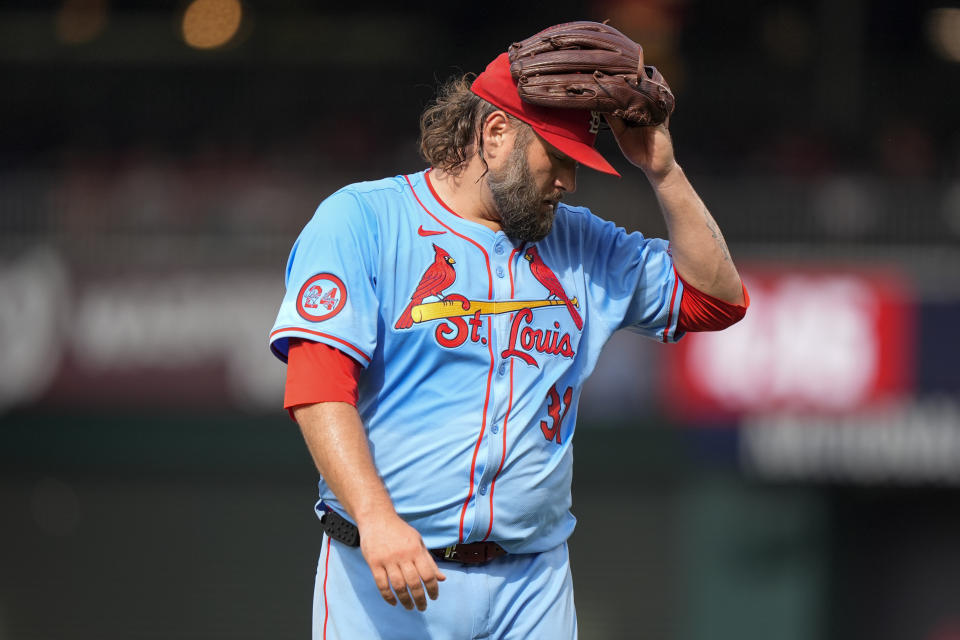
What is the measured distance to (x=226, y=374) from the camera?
872 cm

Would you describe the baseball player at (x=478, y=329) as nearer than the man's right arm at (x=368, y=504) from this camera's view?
No

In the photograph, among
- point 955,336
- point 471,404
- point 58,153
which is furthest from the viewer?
point 58,153

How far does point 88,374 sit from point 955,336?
608cm

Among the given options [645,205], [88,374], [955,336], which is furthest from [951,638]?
[88,374]

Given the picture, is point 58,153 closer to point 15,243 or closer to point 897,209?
point 15,243

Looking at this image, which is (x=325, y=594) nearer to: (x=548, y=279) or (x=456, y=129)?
(x=548, y=279)

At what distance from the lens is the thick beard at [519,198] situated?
2598 millimetres

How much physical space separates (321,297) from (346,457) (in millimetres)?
329

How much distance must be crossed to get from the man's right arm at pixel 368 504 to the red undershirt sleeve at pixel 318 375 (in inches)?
0.8

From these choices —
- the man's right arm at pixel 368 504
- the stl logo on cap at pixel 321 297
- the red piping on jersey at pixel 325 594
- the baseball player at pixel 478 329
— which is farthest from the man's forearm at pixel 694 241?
the red piping on jersey at pixel 325 594

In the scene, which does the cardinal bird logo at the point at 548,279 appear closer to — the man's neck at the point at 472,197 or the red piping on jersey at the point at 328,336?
the man's neck at the point at 472,197

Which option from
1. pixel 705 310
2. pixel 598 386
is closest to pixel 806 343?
pixel 598 386

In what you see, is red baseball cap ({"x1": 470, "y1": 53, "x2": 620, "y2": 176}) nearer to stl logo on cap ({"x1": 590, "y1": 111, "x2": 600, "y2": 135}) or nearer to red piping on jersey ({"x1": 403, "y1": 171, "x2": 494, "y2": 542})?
stl logo on cap ({"x1": 590, "y1": 111, "x2": 600, "y2": 135})

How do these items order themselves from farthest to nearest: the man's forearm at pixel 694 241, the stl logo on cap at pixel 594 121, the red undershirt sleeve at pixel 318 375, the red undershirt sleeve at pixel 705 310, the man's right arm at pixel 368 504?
1. the red undershirt sleeve at pixel 705 310
2. the man's forearm at pixel 694 241
3. the stl logo on cap at pixel 594 121
4. the red undershirt sleeve at pixel 318 375
5. the man's right arm at pixel 368 504
